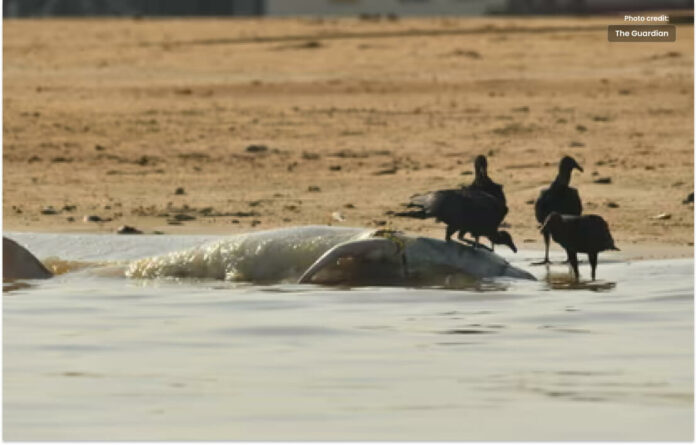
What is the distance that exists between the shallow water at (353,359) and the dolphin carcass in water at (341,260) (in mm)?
113

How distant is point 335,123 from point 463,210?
10.2 m

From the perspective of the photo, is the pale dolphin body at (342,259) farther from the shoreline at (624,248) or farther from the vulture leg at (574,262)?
the shoreline at (624,248)

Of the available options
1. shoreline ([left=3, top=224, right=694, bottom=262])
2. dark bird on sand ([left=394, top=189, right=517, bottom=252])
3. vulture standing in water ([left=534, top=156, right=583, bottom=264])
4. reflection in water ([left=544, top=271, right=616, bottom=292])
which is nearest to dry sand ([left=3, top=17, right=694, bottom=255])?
shoreline ([left=3, top=224, right=694, bottom=262])

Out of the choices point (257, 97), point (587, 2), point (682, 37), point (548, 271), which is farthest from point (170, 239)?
point (587, 2)

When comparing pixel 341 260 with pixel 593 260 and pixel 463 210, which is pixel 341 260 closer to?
pixel 463 210

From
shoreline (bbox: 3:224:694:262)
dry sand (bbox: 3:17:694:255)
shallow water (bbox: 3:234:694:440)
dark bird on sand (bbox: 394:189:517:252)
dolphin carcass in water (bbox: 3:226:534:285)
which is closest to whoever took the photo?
shallow water (bbox: 3:234:694:440)

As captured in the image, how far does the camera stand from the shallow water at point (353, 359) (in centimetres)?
623

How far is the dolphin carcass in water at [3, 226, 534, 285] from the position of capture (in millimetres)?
9594

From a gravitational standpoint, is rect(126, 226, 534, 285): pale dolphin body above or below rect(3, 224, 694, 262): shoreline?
above

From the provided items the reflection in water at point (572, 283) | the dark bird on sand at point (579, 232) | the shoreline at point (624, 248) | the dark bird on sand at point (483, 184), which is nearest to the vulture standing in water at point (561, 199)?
the reflection in water at point (572, 283)

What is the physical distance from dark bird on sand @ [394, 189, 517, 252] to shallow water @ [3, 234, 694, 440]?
13.0 inches

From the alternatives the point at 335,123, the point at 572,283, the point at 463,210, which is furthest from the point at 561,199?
the point at 335,123

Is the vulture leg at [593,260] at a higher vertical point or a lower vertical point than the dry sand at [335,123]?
higher

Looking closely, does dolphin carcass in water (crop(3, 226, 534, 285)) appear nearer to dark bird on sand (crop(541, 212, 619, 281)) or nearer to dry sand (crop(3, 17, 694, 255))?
dark bird on sand (crop(541, 212, 619, 281))
